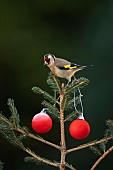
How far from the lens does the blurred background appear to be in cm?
211

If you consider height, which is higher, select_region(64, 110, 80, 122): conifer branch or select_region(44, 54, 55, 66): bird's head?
select_region(44, 54, 55, 66): bird's head

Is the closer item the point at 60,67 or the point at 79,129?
the point at 79,129

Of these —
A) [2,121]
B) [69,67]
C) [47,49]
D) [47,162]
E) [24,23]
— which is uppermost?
[24,23]

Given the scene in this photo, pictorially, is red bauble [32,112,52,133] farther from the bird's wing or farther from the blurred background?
the blurred background

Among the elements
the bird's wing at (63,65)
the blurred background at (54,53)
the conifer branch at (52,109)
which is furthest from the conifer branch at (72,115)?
the blurred background at (54,53)

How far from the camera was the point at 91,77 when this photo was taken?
2.18 metres

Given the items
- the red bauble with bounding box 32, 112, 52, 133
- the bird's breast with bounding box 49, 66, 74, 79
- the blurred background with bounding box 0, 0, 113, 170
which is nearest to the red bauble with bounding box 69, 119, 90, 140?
the red bauble with bounding box 32, 112, 52, 133

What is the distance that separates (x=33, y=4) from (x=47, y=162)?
1679 mm

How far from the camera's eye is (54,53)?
2270 millimetres

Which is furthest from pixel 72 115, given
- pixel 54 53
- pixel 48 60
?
pixel 54 53

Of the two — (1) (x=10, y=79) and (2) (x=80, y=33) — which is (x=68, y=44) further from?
(1) (x=10, y=79)

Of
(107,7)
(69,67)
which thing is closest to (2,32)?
(107,7)

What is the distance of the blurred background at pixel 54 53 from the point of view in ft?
6.93

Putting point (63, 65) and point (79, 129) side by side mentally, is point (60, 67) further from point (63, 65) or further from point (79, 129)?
point (79, 129)
